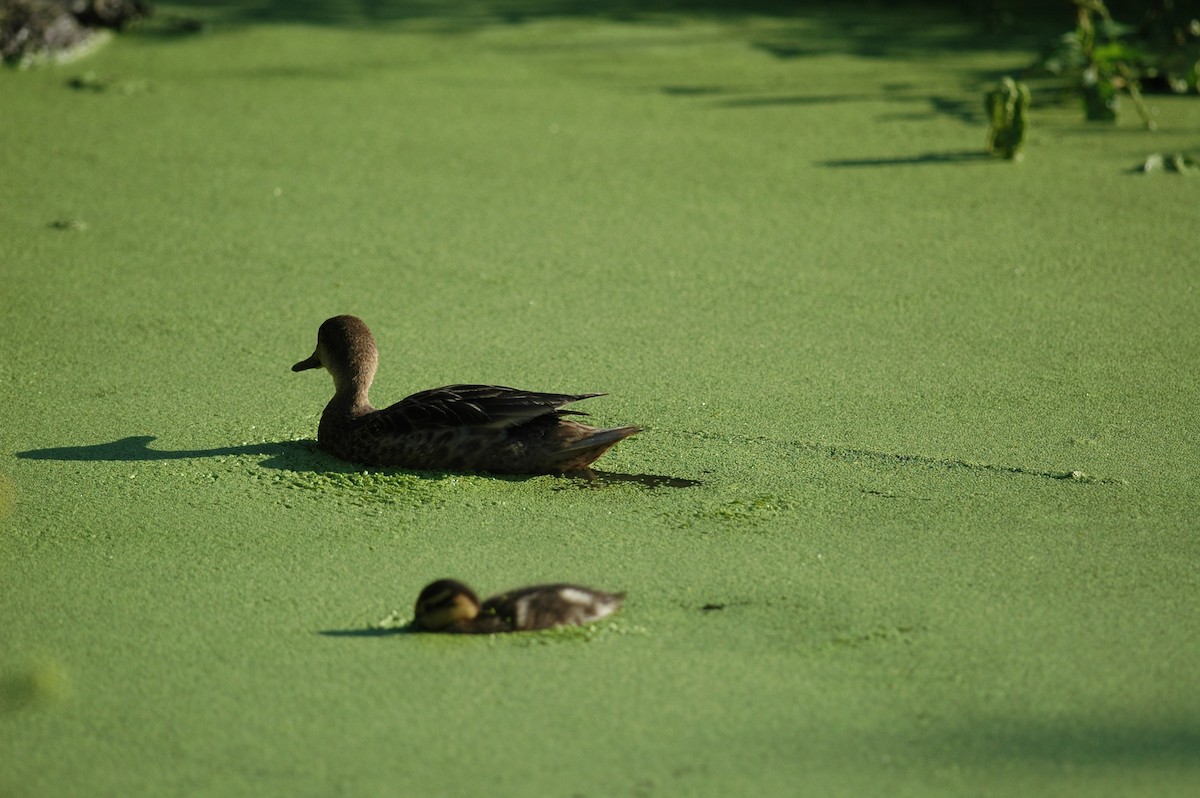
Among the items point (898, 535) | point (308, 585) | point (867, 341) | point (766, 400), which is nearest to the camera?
point (308, 585)

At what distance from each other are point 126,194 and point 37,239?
41cm

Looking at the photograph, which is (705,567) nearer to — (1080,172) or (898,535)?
(898,535)

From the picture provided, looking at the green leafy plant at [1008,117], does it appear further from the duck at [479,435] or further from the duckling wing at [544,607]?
the duckling wing at [544,607]

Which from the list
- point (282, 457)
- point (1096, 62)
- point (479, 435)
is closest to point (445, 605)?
point (479, 435)

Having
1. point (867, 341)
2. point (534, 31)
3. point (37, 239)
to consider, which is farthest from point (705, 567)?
point (534, 31)

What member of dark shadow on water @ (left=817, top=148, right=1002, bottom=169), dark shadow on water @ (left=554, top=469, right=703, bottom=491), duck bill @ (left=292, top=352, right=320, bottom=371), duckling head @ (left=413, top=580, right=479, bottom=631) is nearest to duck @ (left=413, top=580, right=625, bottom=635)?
duckling head @ (left=413, top=580, right=479, bottom=631)

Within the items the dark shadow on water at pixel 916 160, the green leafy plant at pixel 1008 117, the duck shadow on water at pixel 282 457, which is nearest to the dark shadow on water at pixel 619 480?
the duck shadow on water at pixel 282 457

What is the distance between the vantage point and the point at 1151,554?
2.40m

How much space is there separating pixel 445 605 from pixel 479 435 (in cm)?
63

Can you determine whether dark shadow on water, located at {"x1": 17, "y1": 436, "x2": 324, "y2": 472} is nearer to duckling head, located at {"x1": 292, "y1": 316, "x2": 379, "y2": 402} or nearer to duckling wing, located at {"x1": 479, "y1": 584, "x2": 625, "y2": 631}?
duckling head, located at {"x1": 292, "y1": 316, "x2": 379, "y2": 402}

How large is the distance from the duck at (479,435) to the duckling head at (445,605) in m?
0.57

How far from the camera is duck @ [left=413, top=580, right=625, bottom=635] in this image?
210 cm

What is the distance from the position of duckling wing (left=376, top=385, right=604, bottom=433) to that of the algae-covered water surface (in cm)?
10

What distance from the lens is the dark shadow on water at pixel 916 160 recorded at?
4.51 metres
